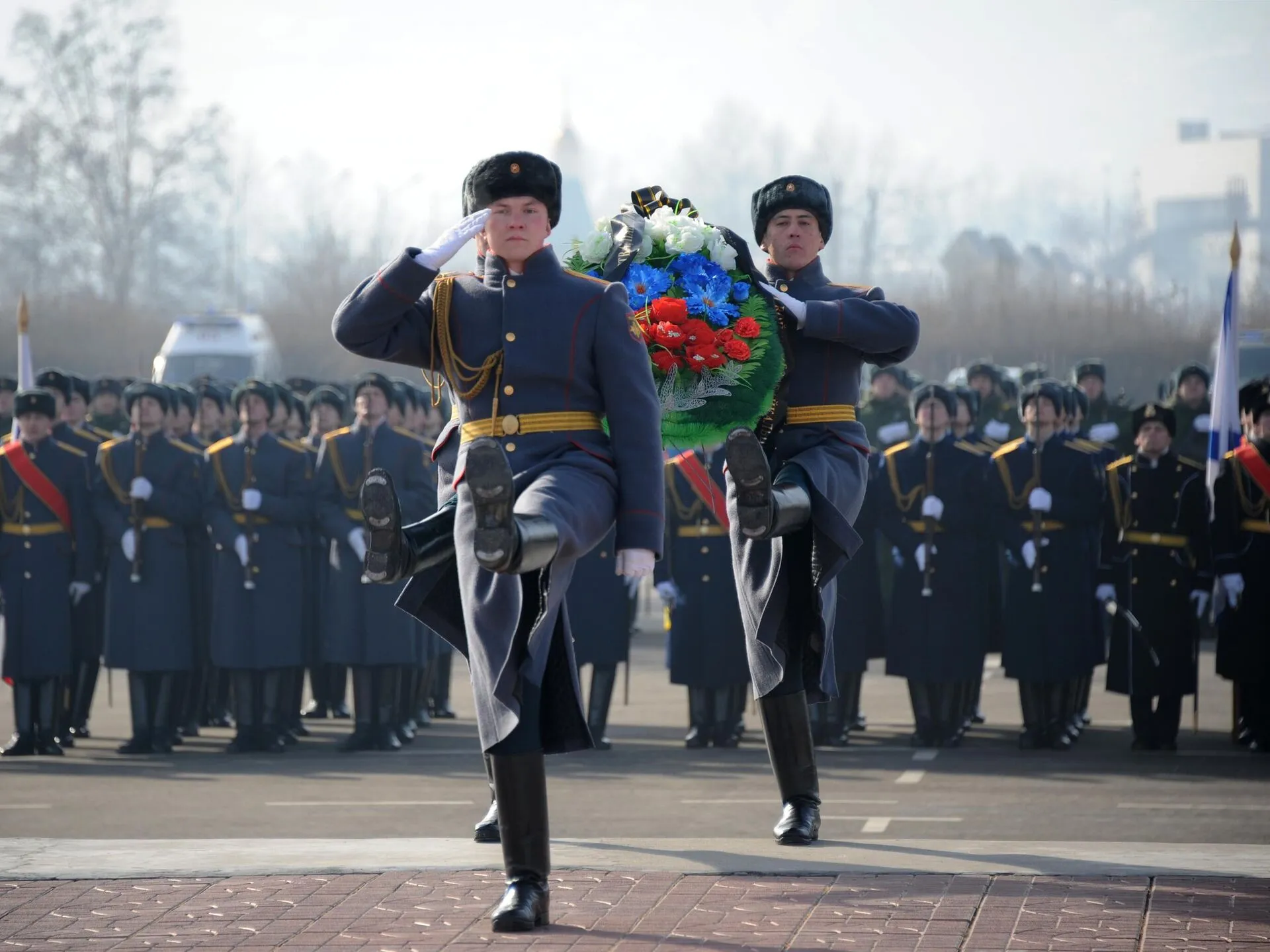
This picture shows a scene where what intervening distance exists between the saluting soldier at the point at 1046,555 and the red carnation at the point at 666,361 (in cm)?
501

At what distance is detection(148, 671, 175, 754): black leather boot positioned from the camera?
11.3 meters

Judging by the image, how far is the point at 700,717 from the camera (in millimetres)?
11266

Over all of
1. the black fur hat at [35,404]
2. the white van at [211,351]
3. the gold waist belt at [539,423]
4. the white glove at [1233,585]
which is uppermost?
the white van at [211,351]

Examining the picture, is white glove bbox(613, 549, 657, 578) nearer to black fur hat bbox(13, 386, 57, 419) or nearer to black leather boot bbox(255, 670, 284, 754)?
black leather boot bbox(255, 670, 284, 754)

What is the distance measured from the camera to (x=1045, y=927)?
17.4 ft

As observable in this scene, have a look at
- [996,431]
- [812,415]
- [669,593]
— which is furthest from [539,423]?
[996,431]

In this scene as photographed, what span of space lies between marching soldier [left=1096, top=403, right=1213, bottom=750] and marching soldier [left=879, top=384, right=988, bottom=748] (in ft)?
2.41

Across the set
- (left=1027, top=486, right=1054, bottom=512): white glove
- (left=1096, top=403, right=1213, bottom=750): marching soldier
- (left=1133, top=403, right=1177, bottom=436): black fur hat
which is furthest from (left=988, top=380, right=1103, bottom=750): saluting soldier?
(left=1133, top=403, right=1177, bottom=436): black fur hat

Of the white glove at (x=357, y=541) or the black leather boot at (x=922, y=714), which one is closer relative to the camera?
the black leather boot at (x=922, y=714)

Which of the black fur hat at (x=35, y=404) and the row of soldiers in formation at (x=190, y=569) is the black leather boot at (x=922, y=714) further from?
the black fur hat at (x=35, y=404)

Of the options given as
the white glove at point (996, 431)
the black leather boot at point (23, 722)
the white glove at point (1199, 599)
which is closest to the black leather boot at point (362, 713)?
the black leather boot at point (23, 722)

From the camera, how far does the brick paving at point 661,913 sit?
5219mm

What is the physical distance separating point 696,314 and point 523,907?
203 centimetres

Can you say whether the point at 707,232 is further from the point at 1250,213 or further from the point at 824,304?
the point at 1250,213
